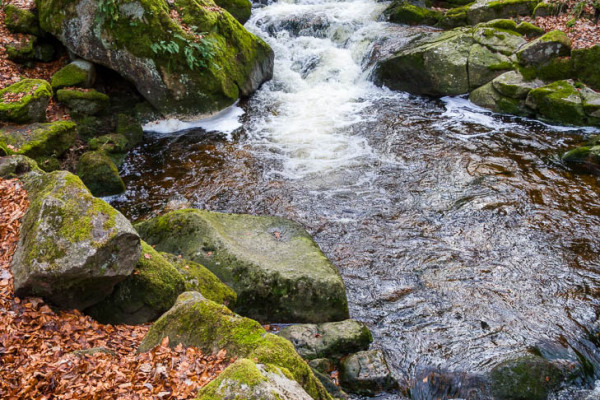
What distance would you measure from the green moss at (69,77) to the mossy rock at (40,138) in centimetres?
219

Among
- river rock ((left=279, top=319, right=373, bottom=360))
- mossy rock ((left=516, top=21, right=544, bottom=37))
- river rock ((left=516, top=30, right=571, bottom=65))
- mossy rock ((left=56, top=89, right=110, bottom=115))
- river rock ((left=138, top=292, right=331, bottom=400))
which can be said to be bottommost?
river rock ((left=279, top=319, right=373, bottom=360))

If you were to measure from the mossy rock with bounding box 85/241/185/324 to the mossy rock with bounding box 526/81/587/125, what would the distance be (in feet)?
39.6

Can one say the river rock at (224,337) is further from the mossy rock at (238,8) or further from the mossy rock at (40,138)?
the mossy rock at (238,8)

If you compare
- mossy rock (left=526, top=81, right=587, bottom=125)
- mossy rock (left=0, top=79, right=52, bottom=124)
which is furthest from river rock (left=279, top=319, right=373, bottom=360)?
mossy rock (left=526, top=81, right=587, bottom=125)

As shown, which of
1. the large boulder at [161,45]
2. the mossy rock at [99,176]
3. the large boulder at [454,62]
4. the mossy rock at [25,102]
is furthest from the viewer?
the large boulder at [454,62]

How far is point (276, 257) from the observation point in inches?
291

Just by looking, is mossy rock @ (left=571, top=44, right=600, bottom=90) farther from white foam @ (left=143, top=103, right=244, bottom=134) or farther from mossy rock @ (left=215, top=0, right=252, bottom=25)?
mossy rock @ (left=215, top=0, right=252, bottom=25)

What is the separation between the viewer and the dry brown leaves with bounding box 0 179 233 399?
404 centimetres

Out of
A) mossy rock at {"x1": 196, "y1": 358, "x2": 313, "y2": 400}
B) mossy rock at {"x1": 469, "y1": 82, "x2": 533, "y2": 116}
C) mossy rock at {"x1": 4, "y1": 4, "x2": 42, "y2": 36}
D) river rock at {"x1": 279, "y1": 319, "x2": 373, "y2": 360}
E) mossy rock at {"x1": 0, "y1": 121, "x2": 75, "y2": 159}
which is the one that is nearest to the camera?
mossy rock at {"x1": 196, "y1": 358, "x2": 313, "y2": 400}

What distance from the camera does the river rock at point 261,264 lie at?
6758 millimetres

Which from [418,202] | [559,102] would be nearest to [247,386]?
[418,202]

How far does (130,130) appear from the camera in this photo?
13.0m

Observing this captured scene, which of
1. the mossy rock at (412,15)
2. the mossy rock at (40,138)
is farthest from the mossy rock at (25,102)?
the mossy rock at (412,15)

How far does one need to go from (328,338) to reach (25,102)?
9.71m
